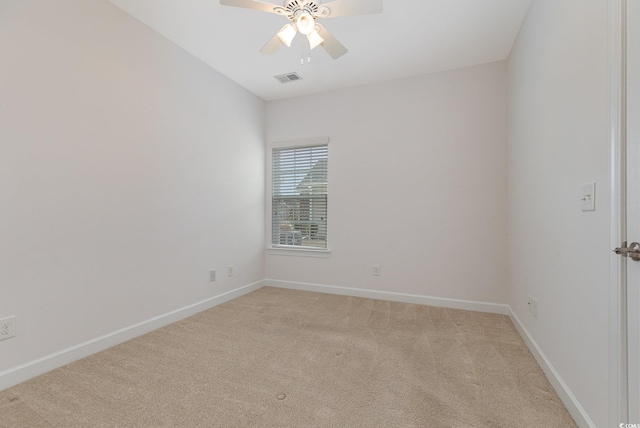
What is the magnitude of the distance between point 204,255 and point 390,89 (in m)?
3.02

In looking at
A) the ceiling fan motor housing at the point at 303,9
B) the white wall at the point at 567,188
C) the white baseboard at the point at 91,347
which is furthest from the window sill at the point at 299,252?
the ceiling fan motor housing at the point at 303,9

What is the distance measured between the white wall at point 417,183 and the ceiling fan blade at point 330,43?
144 cm

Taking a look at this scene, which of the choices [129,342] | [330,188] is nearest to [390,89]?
[330,188]

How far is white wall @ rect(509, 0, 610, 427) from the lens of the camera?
1.27 metres

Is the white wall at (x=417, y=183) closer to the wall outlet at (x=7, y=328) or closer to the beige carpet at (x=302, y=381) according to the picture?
the beige carpet at (x=302, y=381)

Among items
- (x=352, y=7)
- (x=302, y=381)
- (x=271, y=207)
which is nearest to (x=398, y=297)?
(x=302, y=381)

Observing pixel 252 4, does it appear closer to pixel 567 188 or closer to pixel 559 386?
pixel 567 188

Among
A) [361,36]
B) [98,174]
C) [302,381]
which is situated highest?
[361,36]

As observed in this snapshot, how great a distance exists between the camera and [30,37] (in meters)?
1.81

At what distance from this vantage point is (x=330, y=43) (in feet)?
7.13

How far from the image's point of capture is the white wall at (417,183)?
3.09m

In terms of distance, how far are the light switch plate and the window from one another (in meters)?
2.77

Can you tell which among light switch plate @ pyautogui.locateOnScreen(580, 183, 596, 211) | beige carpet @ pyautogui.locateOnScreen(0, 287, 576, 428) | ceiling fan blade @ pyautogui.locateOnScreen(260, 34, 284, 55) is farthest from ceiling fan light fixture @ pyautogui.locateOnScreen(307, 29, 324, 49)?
beige carpet @ pyautogui.locateOnScreen(0, 287, 576, 428)

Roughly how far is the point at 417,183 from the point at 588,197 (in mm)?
2045
